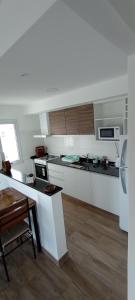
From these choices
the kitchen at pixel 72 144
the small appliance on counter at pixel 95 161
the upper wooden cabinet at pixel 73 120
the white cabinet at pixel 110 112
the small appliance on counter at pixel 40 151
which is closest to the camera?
the kitchen at pixel 72 144

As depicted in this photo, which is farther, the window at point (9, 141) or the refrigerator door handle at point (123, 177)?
the window at point (9, 141)

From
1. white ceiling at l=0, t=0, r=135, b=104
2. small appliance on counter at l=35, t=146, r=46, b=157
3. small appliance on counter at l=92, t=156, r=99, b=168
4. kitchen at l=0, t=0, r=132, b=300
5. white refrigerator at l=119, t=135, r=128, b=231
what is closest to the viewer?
white ceiling at l=0, t=0, r=135, b=104

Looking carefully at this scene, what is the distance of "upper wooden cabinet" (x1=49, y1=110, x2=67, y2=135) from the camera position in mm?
3638

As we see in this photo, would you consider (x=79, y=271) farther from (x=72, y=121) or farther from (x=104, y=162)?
(x=72, y=121)

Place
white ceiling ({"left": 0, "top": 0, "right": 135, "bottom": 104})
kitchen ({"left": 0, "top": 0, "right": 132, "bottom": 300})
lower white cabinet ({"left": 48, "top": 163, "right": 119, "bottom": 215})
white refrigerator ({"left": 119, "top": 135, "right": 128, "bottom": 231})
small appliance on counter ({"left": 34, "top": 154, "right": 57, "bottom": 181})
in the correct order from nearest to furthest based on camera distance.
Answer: white ceiling ({"left": 0, "top": 0, "right": 135, "bottom": 104}) < kitchen ({"left": 0, "top": 0, "right": 132, "bottom": 300}) < white refrigerator ({"left": 119, "top": 135, "right": 128, "bottom": 231}) < lower white cabinet ({"left": 48, "top": 163, "right": 119, "bottom": 215}) < small appliance on counter ({"left": 34, "top": 154, "right": 57, "bottom": 181})

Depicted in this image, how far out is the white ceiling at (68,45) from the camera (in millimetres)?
710

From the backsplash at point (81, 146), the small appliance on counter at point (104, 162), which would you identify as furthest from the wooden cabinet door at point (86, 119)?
the small appliance on counter at point (104, 162)

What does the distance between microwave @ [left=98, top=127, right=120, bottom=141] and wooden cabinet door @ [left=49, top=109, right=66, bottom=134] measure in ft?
3.33

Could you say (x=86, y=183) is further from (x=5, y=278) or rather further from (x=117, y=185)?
(x=5, y=278)

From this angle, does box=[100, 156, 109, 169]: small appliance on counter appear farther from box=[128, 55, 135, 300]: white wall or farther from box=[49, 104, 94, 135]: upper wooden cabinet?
box=[128, 55, 135, 300]: white wall

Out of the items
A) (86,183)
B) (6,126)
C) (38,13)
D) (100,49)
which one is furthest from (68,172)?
(38,13)

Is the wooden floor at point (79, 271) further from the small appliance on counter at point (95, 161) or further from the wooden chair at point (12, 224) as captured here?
the small appliance on counter at point (95, 161)

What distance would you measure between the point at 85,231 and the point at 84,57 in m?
2.50

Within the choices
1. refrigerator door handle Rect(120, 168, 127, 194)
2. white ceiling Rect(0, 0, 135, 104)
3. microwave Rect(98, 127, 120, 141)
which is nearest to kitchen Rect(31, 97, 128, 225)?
microwave Rect(98, 127, 120, 141)
